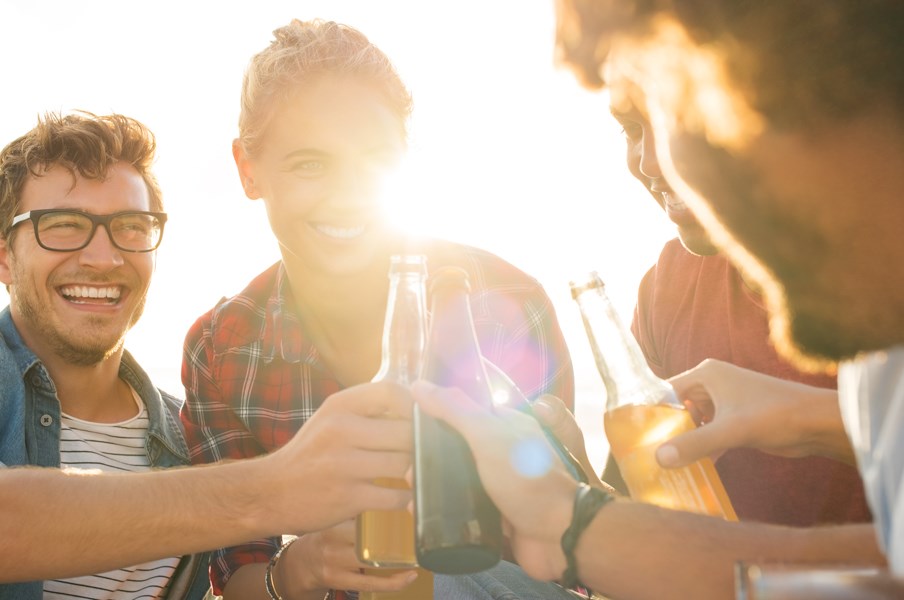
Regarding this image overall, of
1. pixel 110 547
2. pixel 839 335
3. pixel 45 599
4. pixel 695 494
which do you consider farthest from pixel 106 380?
pixel 839 335

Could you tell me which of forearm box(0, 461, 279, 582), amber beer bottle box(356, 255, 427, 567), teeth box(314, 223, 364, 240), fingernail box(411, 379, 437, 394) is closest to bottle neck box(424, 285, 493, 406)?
amber beer bottle box(356, 255, 427, 567)

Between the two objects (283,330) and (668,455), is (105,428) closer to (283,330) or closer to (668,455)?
(283,330)

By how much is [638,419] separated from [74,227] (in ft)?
9.10

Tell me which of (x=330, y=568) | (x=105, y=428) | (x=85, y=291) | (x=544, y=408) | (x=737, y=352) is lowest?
(x=330, y=568)

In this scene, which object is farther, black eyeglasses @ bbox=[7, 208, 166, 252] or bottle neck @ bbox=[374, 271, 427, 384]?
black eyeglasses @ bbox=[7, 208, 166, 252]

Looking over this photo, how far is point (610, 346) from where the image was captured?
177 cm

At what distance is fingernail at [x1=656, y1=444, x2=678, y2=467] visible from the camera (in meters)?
1.37

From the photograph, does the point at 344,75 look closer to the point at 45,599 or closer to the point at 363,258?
the point at 363,258

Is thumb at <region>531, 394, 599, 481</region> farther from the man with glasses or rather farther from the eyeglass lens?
the eyeglass lens

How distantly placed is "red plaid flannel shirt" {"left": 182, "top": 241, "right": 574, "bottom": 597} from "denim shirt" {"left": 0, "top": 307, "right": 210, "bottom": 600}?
0.13 meters

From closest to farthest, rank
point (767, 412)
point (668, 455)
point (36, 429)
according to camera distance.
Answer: point (668, 455), point (767, 412), point (36, 429)

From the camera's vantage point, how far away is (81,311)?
3.16 m

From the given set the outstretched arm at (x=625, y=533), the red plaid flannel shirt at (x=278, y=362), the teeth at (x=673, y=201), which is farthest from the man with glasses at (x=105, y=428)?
A: the teeth at (x=673, y=201)

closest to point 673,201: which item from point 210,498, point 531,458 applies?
point 531,458
